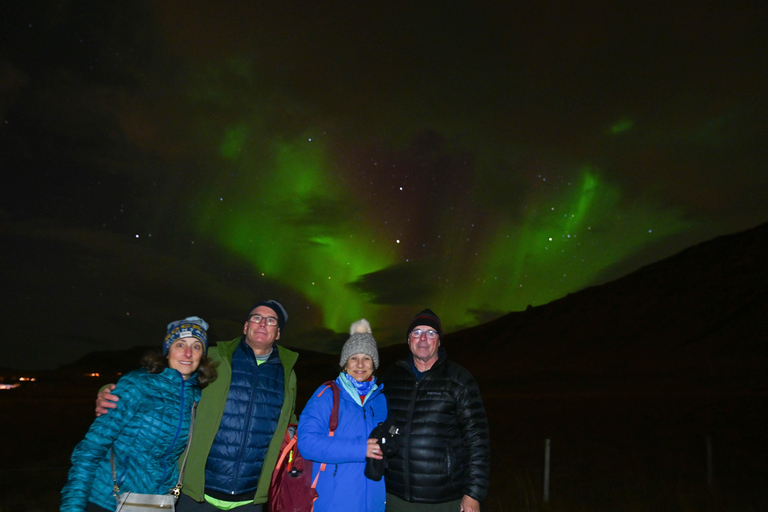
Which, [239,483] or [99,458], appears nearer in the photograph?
[99,458]

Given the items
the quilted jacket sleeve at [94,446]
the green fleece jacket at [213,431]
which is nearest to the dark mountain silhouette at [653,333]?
the green fleece jacket at [213,431]

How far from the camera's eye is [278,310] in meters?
3.72

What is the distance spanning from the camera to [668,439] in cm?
1842

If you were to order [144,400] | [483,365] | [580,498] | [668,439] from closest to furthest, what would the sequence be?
[144,400]
[580,498]
[668,439]
[483,365]

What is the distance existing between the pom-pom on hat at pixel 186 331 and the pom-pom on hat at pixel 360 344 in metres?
0.88

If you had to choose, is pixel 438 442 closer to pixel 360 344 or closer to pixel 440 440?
pixel 440 440

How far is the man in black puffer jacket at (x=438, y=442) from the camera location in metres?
3.36

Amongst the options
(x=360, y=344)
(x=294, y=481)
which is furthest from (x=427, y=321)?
(x=294, y=481)

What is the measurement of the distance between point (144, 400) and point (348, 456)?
115 cm

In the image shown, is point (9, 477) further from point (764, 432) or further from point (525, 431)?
point (764, 432)

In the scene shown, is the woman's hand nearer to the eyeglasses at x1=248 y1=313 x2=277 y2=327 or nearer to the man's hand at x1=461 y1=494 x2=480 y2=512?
the man's hand at x1=461 y1=494 x2=480 y2=512

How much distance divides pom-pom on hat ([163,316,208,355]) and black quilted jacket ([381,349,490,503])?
1.30 meters

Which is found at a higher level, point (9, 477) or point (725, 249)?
point (725, 249)

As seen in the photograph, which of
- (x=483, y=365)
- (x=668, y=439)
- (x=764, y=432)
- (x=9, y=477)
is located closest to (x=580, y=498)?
(x=9, y=477)
